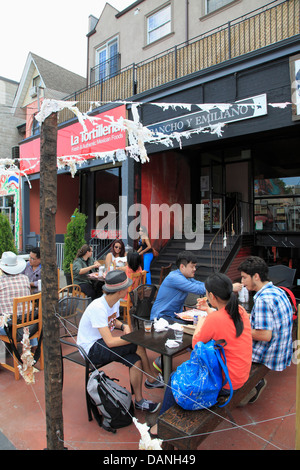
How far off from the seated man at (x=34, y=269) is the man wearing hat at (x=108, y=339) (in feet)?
7.38

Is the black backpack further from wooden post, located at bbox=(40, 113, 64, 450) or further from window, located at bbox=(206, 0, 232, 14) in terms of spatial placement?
window, located at bbox=(206, 0, 232, 14)

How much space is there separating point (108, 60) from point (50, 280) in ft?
40.8

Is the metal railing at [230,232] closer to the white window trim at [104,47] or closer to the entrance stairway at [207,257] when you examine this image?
the entrance stairway at [207,257]

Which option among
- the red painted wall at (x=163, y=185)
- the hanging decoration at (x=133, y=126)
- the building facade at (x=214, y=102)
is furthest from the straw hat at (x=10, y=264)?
the red painted wall at (x=163, y=185)

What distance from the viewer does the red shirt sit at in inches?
87.0

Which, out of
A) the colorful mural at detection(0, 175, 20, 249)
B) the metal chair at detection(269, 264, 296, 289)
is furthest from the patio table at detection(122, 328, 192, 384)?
the colorful mural at detection(0, 175, 20, 249)

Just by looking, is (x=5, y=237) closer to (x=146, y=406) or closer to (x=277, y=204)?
(x=146, y=406)

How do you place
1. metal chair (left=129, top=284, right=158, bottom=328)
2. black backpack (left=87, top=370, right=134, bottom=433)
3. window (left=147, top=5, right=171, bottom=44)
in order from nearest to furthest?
black backpack (left=87, top=370, right=134, bottom=433), metal chair (left=129, top=284, right=158, bottom=328), window (left=147, top=5, right=171, bottom=44)

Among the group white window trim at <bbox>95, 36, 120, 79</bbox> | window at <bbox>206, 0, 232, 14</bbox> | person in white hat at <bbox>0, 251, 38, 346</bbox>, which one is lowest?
person in white hat at <bbox>0, 251, 38, 346</bbox>

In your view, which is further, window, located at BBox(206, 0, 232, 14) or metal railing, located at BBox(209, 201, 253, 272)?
window, located at BBox(206, 0, 232, 14)

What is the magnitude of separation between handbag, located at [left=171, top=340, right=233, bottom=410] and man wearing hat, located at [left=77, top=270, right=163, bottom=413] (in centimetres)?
84

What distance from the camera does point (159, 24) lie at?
10.2m

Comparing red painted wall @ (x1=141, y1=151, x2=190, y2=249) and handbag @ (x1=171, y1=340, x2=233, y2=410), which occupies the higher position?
red painted wall @ (x1=141, y1=151, x2=190, y2=249)
